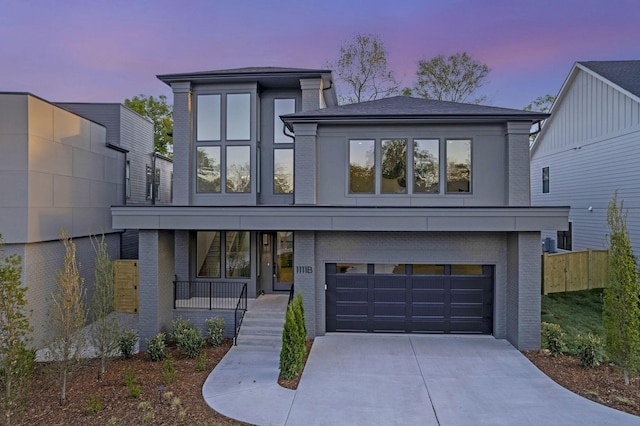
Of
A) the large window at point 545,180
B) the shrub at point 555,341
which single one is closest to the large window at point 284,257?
the shrub at point 555,341

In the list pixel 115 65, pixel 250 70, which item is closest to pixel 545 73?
pixel 250 70

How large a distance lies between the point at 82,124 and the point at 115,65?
12.0 meters

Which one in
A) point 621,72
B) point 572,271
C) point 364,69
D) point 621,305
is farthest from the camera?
point 364,69

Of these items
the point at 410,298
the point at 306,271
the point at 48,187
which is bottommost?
the point at 410,298

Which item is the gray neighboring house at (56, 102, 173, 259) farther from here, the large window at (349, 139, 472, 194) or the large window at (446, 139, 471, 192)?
the large window at (446, 139, 471, 192)

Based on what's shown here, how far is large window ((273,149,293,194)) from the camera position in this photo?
13.8m

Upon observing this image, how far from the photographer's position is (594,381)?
26.6ft

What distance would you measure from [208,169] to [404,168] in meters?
7.10

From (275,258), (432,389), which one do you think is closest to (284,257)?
(275,258)

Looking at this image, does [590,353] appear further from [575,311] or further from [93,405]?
[93,405]

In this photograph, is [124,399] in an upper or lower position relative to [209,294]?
lower

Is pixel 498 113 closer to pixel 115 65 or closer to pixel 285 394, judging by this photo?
pixel 285 394

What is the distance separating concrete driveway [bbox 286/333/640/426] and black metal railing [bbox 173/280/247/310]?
3.87 metres

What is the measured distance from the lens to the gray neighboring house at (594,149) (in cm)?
1488
